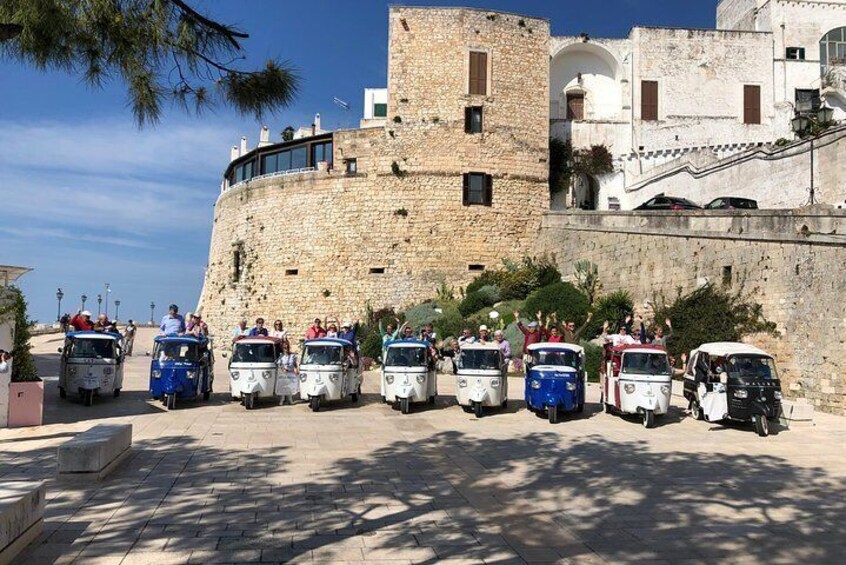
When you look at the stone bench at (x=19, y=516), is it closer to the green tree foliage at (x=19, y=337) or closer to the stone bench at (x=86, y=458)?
the stone bench at (x=86, y=458)

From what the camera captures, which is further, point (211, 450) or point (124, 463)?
point (211, 450)

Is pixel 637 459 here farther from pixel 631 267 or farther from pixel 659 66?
pixel 659 66

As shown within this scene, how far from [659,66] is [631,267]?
15.1m

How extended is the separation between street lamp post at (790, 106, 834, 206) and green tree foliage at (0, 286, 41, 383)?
16721mm

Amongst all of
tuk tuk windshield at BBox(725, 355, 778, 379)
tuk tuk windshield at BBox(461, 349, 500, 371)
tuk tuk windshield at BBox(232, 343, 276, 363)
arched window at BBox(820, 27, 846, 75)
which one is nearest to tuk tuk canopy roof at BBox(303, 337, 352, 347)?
tuk tuk windshield at BBox(232, 343, 276, 363)

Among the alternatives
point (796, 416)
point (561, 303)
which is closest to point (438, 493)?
point (796, 416)

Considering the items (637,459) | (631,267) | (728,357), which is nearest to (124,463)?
(637,459)

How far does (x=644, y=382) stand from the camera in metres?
10.4

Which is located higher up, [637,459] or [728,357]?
[728,357]

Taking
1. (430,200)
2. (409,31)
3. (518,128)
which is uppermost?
(409,31)

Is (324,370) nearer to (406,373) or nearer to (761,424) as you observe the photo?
(406,373)

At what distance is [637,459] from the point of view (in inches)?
316

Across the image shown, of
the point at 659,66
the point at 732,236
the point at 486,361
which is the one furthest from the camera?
the point at 659,66

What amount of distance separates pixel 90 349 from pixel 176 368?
156 centimetres
